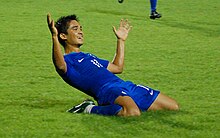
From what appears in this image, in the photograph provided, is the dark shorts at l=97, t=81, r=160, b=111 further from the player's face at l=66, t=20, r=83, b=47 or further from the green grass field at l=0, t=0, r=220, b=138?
the player's face at l=66, t=20, r=83, b=47

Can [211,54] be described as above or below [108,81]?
below

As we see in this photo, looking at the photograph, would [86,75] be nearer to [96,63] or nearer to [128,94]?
[96,63]

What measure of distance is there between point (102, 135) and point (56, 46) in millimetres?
896

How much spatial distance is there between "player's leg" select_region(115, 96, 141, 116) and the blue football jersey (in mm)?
270

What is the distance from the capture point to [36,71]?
7.73 metres

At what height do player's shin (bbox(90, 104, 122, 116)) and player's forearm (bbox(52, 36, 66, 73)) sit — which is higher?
player's forearm (bbox(52, 36, 66, 73))

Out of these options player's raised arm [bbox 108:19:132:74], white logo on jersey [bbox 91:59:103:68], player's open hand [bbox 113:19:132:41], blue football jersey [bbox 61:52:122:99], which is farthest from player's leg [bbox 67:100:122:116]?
player's open hand [bbox 113:19:132:41]

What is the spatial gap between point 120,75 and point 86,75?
217 cm

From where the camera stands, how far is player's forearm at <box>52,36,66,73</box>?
520cm

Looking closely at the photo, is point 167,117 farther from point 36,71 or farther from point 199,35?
point 199,35

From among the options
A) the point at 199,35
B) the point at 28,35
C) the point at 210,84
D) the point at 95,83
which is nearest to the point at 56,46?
the point at 95,83

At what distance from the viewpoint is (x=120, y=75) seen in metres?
7.62

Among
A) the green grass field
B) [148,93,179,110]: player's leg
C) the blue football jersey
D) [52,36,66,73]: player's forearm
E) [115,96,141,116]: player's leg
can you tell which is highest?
[52,36,66,73]: player's forearm

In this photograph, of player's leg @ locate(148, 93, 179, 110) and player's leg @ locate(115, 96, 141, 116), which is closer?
player's leg @ locate(115, 96, 141, 116)
